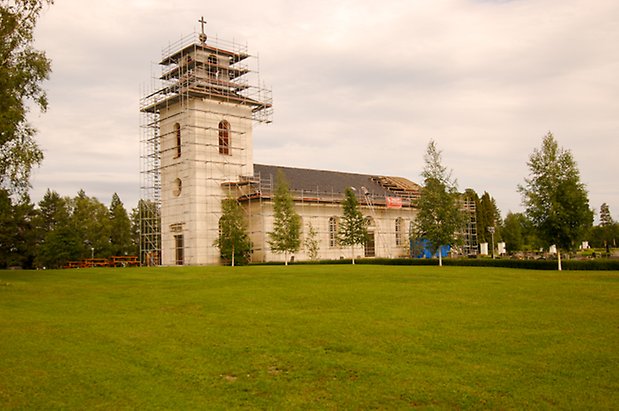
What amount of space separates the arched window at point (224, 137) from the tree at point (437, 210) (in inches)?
710

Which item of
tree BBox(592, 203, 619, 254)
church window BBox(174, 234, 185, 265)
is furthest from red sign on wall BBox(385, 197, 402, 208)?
tree BBox(592, 203, 619, 254)

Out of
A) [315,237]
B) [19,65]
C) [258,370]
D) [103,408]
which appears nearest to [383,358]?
[258,370]

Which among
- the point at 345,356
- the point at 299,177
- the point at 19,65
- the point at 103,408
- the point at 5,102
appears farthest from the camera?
the point at 299,177

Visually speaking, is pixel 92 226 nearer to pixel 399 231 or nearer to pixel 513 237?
pixel 399 231

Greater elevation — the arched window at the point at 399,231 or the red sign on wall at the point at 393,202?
the red sign on wall at the point at 393,202

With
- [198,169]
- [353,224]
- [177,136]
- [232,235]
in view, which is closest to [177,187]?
[198,169]

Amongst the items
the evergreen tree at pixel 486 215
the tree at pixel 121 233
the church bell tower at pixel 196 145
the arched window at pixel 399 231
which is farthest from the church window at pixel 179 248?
the evergreen tree at pixel 486 215

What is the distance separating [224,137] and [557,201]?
1102 inches

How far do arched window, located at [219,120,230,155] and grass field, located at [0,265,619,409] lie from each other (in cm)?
3006

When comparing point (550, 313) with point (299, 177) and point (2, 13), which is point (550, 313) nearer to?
point (2, 13)

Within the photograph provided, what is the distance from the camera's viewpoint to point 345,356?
1091 cm

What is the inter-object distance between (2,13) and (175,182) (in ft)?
87.3

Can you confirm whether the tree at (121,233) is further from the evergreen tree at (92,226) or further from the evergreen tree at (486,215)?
the evergreen tree at (486,215)

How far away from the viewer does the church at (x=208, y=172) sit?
4650cm
